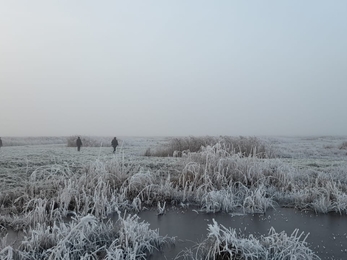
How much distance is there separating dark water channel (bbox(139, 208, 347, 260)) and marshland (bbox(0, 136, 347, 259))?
0.02 meters

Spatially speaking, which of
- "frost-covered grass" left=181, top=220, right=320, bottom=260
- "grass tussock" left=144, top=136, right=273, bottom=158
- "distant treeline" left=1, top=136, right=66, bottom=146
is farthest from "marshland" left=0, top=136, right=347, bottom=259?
"distant treeline" left=1, top=136, right=66, bottom=146

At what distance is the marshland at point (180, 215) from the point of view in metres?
4.19

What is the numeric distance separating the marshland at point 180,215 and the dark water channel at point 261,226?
2cm

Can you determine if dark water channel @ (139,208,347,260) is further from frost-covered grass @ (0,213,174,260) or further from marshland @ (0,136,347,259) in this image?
frost-covered grass @ (0,213,174,260)

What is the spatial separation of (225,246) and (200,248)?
671mm

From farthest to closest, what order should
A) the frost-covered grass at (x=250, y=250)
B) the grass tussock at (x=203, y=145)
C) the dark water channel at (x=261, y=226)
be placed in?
the grass tussock at (x=203, y=145), the dark water channel at (x=261, y=226), the frost-covered grass at (x=250, y=250)

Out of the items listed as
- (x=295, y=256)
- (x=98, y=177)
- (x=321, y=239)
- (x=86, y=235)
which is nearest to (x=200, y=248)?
(x=295, y=256)

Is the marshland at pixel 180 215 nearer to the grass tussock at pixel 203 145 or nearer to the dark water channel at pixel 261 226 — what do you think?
the dark water channel at pixel 261 226

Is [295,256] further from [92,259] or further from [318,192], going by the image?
[318,192]

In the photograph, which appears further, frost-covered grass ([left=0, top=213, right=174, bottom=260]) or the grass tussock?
the grass tussock

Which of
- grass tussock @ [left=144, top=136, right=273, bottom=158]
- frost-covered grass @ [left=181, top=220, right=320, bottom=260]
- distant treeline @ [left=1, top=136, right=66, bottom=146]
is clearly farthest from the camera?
distant treeline @ [left=1, top=136, right=66, bottom=146]

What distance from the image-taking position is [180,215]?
6.35 m

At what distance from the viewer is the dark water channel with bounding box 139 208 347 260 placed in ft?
15.0

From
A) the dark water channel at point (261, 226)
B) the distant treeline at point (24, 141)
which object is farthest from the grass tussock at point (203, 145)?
the distant treeline at point (24, 141)
